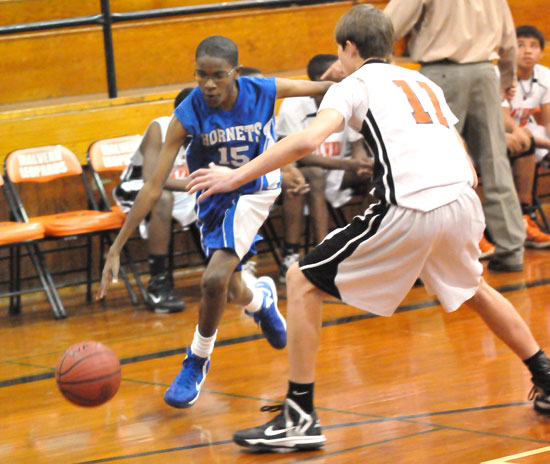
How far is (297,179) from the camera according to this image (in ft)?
19.9

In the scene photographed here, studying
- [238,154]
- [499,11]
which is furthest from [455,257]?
[499,11]

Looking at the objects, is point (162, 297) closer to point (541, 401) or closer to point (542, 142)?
point (541, 401)

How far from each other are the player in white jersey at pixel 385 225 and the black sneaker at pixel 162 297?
8.76 feet

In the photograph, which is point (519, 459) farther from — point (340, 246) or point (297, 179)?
point (297, 179)

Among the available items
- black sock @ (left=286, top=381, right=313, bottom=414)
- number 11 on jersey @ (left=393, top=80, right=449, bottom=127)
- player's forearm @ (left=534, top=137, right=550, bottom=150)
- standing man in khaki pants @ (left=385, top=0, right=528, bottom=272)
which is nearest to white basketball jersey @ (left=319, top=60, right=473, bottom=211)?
number 11 on jersey @ (left=393, top=80, right=449, bottom=127)

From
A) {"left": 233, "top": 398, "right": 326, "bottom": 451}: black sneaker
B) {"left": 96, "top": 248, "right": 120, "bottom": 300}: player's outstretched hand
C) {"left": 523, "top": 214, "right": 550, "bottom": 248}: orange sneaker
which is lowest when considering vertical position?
{"left": 523, "top": 214, "right": 550, "bottom": 248}: orange sneaker

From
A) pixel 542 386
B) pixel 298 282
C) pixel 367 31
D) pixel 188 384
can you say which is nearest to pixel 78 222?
pixel 188 384

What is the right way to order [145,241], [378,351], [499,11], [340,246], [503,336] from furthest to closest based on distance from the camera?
[145,241]
[499,11]
[378,351]
[503,336]
[340,246]

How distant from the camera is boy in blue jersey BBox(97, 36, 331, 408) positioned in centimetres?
395

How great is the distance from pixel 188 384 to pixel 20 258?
2.95m

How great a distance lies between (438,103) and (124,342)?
8.15 ft

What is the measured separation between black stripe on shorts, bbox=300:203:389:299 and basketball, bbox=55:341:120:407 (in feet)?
2.66

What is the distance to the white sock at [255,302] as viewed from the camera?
14.6 feet

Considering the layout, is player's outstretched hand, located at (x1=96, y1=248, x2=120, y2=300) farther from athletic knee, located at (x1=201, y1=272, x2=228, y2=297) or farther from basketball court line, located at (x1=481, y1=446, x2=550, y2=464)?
basketball court line, located at (x1=481, y1=446, x2=550, y2=464)
